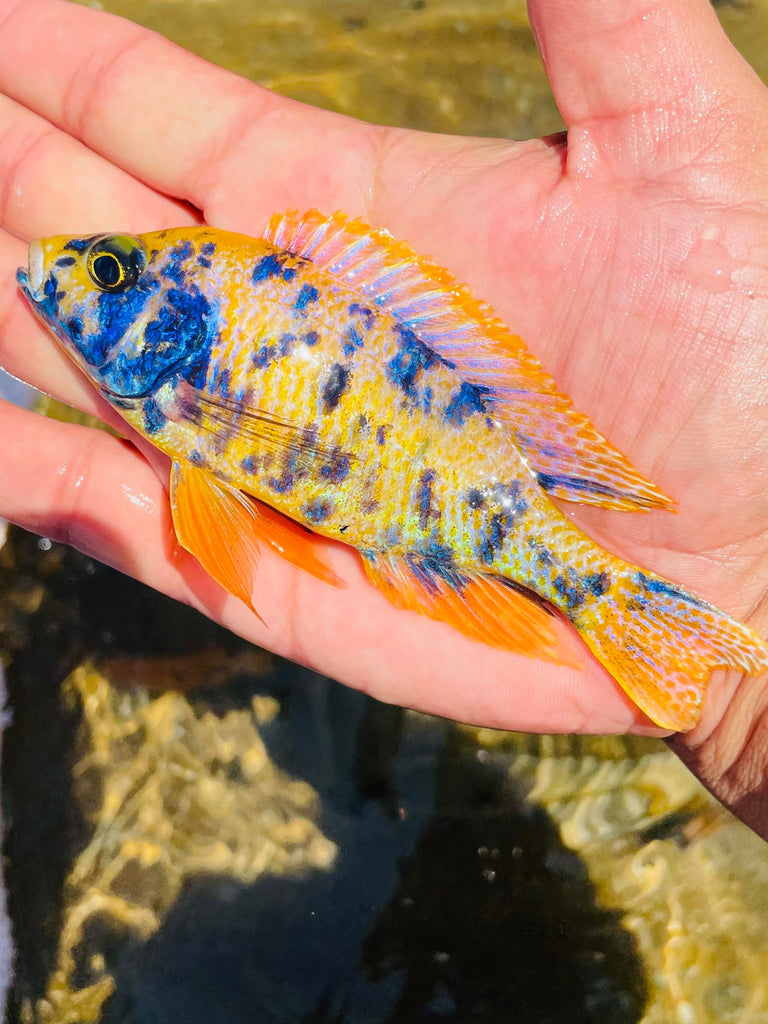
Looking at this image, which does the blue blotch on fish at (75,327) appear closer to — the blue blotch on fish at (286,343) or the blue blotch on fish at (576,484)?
the blue blotch on fish at (286,343)

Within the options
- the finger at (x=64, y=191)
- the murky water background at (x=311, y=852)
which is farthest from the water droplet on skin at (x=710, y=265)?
the murky water background at (x=311, y=852)

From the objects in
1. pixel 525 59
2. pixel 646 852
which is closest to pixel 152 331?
pixel 646 852

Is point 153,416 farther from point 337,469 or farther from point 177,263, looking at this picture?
point 337,469

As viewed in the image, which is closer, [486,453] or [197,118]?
[486,453]

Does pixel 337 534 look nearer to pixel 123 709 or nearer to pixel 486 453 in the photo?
pixel 486 453

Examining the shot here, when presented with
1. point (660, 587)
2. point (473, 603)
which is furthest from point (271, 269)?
→ point (660, 587)
